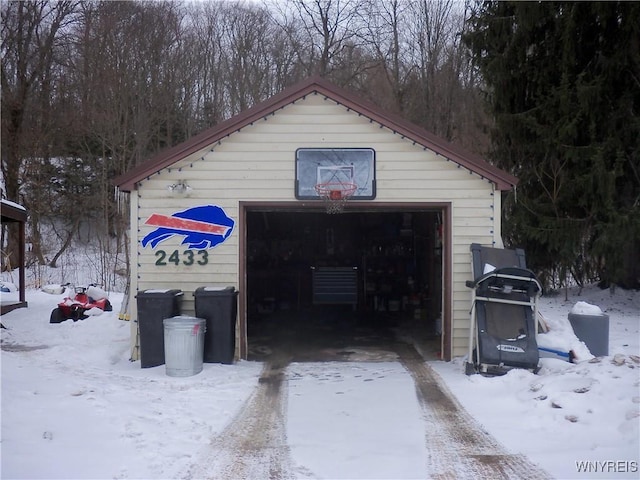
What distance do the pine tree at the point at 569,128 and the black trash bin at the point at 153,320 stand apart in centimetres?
1006

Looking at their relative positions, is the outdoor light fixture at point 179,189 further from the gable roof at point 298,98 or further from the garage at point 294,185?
the gable roof at point 298,98

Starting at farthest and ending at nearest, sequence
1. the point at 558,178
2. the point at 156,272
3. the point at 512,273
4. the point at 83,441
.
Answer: the point at 558,178, the point at 156,272, the point at 512,273, the point at 83,441

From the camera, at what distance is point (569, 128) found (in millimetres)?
16297

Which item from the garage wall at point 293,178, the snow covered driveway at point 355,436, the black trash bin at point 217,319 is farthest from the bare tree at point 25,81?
the snow covered driveway at point 355,436

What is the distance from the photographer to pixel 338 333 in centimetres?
1505

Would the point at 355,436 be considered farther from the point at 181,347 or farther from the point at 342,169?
the point at 342,169

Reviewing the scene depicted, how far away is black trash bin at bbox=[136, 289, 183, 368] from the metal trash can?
1.76 feet

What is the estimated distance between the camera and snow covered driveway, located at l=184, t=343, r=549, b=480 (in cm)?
589

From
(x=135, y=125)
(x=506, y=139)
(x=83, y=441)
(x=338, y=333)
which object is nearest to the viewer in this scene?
(x=83, y=441)

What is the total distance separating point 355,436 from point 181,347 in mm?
3807

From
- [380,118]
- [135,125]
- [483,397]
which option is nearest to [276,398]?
[483,397]

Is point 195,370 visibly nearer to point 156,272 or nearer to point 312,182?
point 156,272

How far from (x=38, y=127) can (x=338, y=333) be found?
1895cm

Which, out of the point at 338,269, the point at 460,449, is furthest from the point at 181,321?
the point at 338,269
